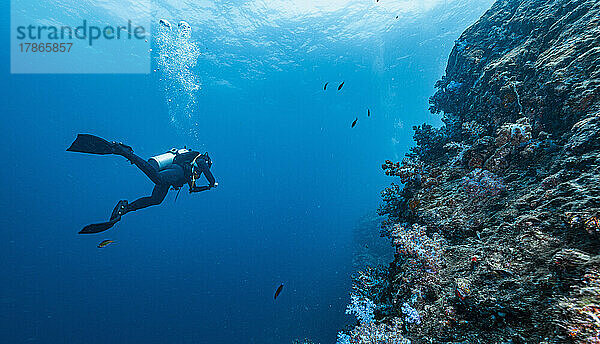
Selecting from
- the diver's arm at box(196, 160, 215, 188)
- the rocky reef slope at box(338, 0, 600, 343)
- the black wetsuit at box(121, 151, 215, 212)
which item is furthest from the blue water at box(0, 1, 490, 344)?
the rocky reef slope at box(338, 0, 600, 343)

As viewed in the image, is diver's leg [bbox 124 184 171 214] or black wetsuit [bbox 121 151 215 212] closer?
black wetsuit [bbox 121 151 215 212]

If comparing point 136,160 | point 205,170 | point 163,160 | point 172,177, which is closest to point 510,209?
point 205,170

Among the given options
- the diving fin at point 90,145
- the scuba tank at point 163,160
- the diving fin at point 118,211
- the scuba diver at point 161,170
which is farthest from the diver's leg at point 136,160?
the diving fin at point 118,211

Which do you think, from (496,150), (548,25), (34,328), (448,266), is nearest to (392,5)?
(548,25)

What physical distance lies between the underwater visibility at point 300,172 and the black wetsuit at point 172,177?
6 cm

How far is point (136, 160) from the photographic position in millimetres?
5727

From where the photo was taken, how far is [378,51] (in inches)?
1231

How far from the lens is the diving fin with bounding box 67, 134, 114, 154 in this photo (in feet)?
17.0

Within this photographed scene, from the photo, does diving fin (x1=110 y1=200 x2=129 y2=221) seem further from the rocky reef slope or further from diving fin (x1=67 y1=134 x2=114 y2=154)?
the rocky reef slope

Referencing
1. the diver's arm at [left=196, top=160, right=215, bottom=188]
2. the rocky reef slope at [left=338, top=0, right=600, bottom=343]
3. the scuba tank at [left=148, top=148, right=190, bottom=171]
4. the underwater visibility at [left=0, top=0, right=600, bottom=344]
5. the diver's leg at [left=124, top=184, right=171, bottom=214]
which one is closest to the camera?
the rocky reef slope at [left=338, top=0, right=600, bottom=343]

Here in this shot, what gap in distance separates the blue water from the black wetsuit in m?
13.2

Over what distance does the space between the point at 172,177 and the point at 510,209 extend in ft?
25.2

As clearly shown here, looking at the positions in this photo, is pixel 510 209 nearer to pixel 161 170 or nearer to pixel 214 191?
pixel 161 170

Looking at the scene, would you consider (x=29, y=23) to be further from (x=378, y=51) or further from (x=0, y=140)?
(x=378, y=51)
